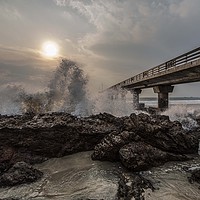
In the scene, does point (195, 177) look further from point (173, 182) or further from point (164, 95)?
point (164, 95)

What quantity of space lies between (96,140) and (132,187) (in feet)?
11.3

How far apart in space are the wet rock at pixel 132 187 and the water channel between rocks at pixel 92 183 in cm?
12

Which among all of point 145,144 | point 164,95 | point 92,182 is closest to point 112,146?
point 145,144

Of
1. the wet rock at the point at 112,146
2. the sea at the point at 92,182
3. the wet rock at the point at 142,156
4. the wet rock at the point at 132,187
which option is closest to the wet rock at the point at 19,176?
the sea at the point at 92,182

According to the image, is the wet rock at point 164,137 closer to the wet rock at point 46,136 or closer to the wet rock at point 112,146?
the wet rock at point 112,146

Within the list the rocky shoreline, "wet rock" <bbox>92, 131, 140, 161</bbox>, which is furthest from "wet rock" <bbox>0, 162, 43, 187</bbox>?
"wet rock" <bbox>92, 131, 140, 161</bbox>

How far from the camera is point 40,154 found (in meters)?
8.05

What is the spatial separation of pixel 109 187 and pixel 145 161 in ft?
6.07

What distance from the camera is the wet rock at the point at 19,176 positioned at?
19.4 feet

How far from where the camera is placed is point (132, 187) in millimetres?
5496

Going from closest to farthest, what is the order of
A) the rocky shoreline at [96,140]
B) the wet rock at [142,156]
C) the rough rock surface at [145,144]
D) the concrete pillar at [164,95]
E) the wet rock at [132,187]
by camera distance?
the wet rock at [132,187] < the wet rock at [142,156] < the rough rock surface at [145,144] < the rocky shoreline at [96,140] < the concrete pillar at [164,95]

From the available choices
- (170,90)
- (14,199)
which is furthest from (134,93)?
(14,199)

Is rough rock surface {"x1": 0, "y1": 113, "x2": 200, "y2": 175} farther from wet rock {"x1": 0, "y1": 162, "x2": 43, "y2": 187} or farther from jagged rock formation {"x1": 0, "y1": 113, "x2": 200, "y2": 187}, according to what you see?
wet rock {"x1": 0, "y1": 162, "x2": 43, "y2": 187}

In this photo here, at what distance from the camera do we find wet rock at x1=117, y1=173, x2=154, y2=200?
5.14m
